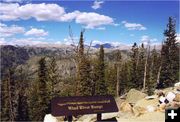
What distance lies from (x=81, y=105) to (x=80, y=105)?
6cm

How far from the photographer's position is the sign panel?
61.4 feet

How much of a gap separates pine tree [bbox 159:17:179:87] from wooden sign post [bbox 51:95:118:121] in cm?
4904

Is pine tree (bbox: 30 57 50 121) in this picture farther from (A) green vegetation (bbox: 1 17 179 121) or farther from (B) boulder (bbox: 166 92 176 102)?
(B) boulder (bbox: 166 92 176 102)

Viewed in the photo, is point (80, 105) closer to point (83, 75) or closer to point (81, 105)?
point (81, 105)

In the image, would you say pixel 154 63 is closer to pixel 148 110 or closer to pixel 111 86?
pixel 111 86

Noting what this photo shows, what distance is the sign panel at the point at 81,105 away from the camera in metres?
18.7

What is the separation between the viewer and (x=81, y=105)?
763 inches

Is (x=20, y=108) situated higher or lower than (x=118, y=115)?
lower

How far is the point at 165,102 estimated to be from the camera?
2891 centimetres

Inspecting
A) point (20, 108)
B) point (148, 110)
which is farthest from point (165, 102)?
point (20, 108)

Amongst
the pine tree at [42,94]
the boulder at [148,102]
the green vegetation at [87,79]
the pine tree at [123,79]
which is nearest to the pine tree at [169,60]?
the green vegetation at [87,79]

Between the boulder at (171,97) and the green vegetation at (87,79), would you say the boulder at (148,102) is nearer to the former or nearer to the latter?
the boulder at (171,97)

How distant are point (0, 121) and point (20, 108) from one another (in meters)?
10.2

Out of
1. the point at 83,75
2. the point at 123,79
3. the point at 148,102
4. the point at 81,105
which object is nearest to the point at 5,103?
the point at 83,75
